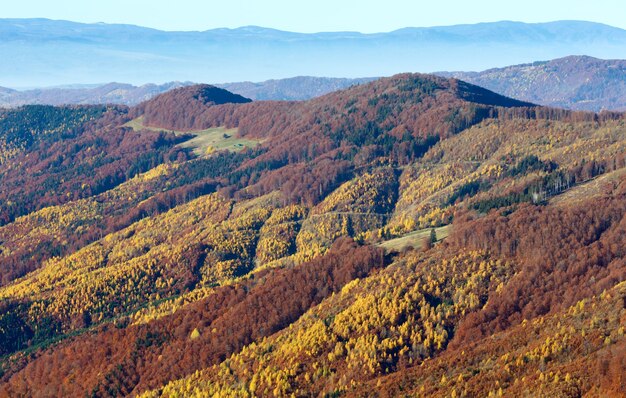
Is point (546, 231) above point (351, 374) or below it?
above

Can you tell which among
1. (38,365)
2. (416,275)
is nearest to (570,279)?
(416,275)

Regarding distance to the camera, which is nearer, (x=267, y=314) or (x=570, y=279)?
(x=570, y=279)

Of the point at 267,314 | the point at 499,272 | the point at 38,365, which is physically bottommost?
the point at 38,365

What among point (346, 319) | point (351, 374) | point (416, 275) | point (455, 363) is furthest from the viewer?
point (416, 275)

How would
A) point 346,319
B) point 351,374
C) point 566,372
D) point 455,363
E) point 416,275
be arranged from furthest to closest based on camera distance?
point 416,275 < point 346,319 < point 351,374 < point 455,363 < point 566,372

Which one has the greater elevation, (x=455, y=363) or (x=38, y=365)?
(x=455, y=363)

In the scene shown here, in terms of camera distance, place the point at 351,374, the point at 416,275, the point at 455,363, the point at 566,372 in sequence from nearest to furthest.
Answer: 1. the point at 566,372
2. the point at 455,363
3. the point at 351,374
4. the point at 416,275

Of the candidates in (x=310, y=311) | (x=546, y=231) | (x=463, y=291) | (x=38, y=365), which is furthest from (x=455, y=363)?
(x=38, y=365)

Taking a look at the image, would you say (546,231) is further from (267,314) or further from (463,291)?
(267,314)

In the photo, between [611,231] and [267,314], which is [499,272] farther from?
[267,314]
